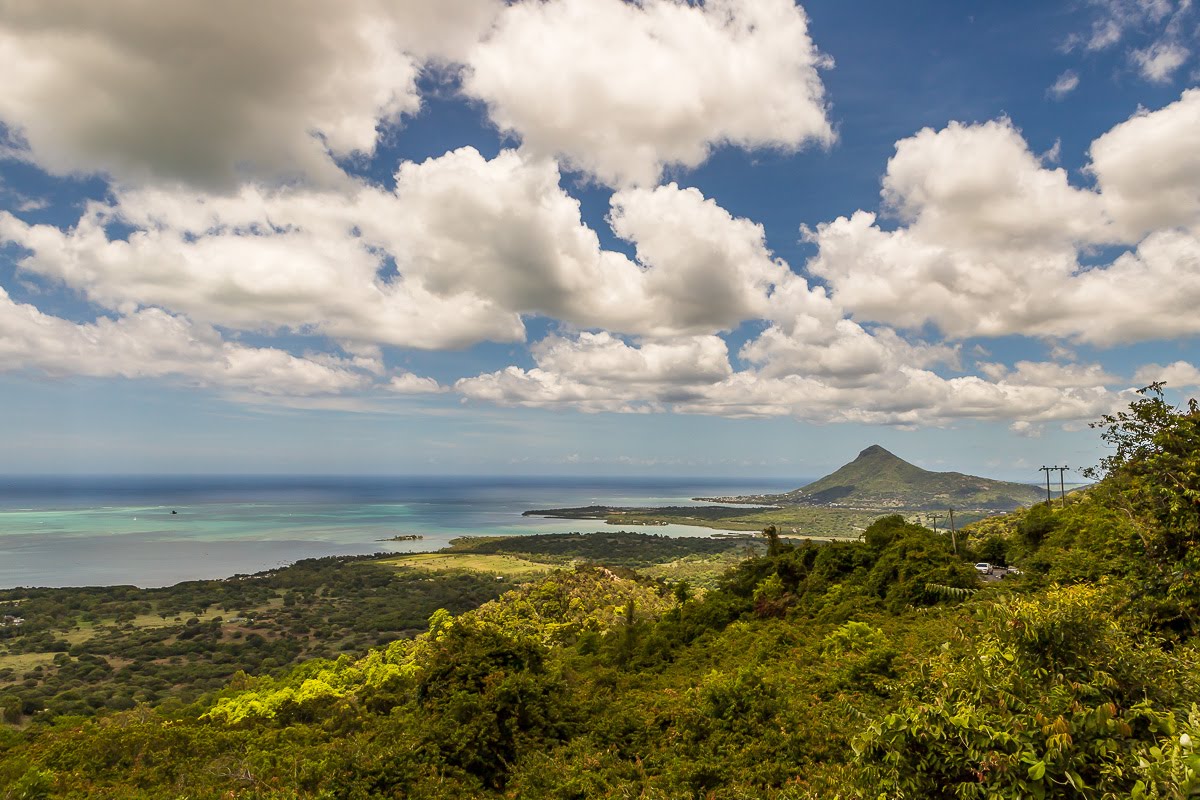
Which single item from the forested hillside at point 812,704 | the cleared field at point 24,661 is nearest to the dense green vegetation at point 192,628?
the cleared field at point 24,661

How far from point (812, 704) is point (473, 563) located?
12085cm

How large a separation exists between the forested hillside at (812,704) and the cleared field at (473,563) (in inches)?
3544

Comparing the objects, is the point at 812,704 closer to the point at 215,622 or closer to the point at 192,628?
the point at 192,628

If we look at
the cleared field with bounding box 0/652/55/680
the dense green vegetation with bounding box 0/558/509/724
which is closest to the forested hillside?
the dense green vegetation with bounding box 0/558/509/724

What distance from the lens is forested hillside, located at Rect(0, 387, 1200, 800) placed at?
4520 millimetres

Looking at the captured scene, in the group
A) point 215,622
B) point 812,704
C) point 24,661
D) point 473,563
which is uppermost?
point 812,704

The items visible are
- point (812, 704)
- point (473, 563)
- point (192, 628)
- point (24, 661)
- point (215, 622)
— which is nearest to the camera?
point (812, 704)

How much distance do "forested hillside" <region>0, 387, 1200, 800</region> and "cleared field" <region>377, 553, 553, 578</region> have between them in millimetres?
90021

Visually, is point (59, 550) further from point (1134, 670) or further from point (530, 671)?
point (1134, 670)

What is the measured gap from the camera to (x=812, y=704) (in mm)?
13055

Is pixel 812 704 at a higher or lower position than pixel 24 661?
higher

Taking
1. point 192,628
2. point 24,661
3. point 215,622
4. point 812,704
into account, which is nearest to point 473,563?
point 215,622

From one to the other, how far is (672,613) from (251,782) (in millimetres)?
23624

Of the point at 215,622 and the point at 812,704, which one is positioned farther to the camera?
the point at 215,622
